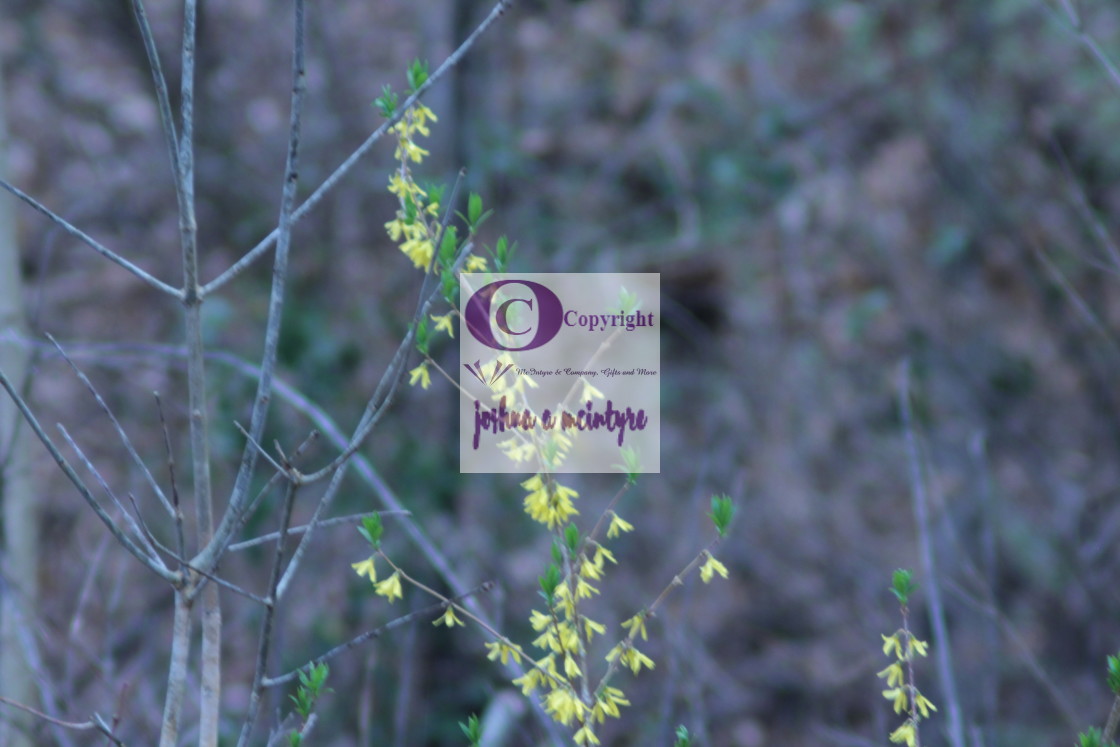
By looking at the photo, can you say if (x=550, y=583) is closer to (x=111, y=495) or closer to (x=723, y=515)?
(x=723, y=515)

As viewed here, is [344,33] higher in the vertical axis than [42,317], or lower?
higher

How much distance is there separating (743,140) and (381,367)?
Result: 6.18ft

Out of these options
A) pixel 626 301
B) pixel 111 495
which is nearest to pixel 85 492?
pixel 111 495

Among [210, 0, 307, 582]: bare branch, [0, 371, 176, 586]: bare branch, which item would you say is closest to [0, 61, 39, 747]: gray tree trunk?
[0, 371, 176, 586]: bare branch

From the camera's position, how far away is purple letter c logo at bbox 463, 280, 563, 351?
4.54 ft

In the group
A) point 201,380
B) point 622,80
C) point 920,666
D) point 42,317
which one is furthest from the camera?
point 622,80

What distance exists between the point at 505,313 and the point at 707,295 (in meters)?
3.32

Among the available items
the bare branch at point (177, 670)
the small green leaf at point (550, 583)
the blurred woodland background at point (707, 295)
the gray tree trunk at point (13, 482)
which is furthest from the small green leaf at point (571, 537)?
the blurred woodland background at point (707, 295)

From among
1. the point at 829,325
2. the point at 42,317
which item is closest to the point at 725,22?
the point at 829,325

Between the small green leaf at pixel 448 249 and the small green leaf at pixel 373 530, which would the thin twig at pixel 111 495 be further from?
the small green leaf at pixel 448 249

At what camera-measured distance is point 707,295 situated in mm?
4617

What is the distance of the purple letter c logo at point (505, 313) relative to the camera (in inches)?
54.4

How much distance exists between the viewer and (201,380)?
129cm

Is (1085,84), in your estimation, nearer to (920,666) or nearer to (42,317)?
(920,666)
